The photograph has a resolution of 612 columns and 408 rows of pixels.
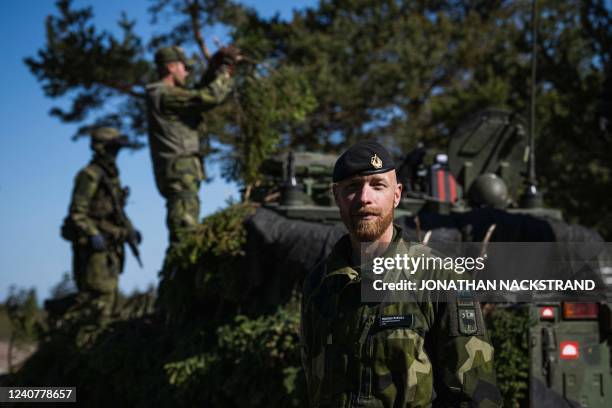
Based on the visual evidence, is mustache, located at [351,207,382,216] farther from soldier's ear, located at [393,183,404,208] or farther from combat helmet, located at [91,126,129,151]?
combat helmet, located at [91,126,129,151]

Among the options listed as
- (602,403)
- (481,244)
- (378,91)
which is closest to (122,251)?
(481,244)

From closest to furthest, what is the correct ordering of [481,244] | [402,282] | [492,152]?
[402,282], [481,244], [492,152]

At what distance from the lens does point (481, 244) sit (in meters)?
4.87

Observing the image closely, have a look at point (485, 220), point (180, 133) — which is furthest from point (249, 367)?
point (180, 133)

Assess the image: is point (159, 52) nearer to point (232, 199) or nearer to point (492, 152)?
point (232, 199)

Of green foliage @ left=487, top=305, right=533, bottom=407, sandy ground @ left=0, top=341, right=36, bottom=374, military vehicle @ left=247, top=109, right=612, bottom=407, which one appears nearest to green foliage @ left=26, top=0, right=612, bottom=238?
sandy ground @ left=0, top=341, right=36, bottom=374

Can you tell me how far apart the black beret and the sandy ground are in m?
5.80

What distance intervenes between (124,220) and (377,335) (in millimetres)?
6289

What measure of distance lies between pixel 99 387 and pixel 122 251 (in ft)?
7.72

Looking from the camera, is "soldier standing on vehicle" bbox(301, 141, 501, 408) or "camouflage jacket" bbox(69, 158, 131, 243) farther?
"camouflage jacket" bbox(69, 158, 131, 243)

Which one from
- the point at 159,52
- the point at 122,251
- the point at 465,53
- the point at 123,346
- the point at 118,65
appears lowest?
the point at 123,346

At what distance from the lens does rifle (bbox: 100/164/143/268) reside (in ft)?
26.8

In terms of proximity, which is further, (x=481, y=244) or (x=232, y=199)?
(x=232, y=199)

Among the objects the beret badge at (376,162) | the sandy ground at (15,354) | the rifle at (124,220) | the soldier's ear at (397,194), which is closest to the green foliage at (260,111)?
the rifle at (124,220)
